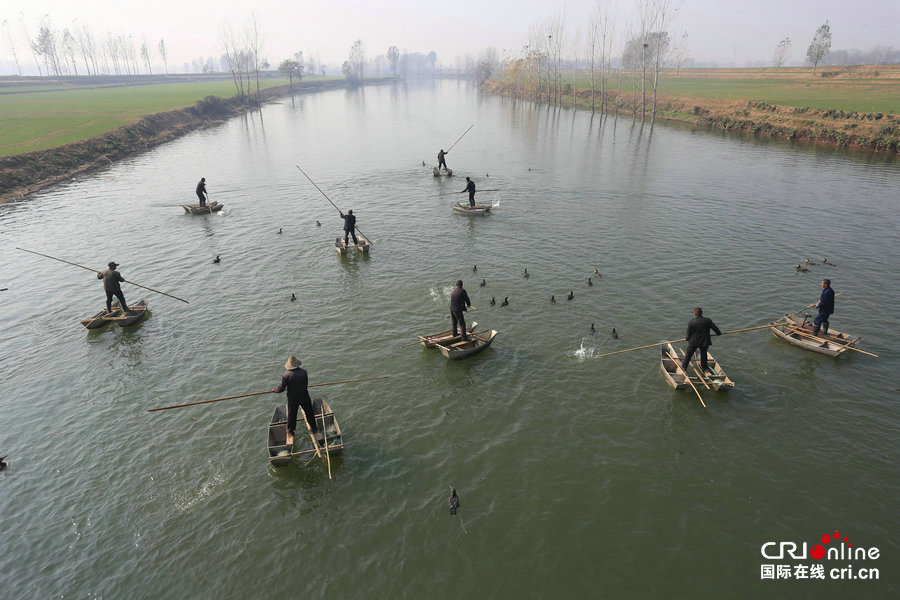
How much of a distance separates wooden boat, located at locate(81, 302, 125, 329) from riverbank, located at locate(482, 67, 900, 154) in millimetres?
79003

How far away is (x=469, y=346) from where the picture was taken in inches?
712

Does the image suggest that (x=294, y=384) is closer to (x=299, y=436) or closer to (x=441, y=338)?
(x=299, y=436)

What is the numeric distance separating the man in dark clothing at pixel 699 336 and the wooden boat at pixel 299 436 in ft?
41.1

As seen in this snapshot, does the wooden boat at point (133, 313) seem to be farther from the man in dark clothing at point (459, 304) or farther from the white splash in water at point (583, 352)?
the white splash in water at point (583, 352)

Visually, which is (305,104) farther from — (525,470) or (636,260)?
(525,470)

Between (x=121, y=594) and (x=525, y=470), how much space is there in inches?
398

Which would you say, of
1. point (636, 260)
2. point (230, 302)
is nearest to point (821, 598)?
point (636, 260)

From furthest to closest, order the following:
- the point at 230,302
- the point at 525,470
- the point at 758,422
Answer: the point at 230,302, the point at 758,422, the point at 525,470

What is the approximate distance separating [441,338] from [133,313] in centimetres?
1465

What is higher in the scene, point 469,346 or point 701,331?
point 701,331

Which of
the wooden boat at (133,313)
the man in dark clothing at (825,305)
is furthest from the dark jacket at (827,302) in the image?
the wooden boat at (133,313)

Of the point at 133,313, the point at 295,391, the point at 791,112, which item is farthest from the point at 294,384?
the point at 791,112

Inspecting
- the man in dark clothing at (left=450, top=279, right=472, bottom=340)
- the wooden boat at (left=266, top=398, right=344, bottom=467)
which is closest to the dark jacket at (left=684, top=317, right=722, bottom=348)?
the man in dark clothing at (left=450, top=279, right=472, bottom=340)

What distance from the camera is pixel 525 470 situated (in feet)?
42.6
